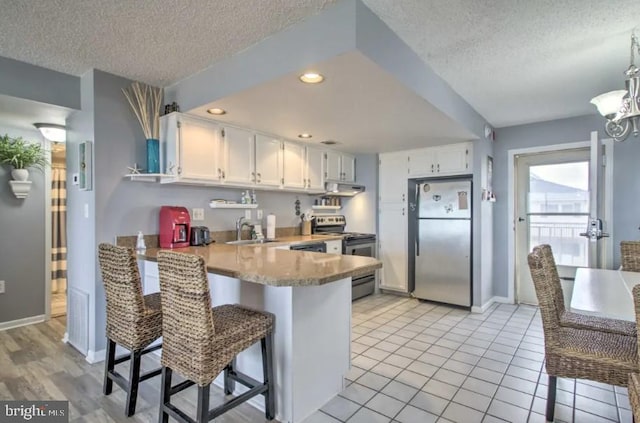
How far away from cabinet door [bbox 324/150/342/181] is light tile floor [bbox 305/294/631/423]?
1934 mm

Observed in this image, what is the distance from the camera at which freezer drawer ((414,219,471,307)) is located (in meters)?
4.06

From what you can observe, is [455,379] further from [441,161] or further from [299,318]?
[441,161]

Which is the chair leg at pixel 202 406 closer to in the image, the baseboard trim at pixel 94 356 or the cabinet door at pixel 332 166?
the baseboard trim at pixel 94 356

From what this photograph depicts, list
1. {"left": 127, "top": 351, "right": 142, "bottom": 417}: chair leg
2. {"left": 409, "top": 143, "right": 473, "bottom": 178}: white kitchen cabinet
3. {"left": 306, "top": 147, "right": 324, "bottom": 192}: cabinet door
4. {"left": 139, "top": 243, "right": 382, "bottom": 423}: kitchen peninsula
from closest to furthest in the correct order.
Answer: {"left": 139, "top": 243, "right": 382, "bottom": 423}: kitchen peninsula, {"left": 127, "top": 351, "right": 142, "bottom": 417}: chair leg, {"left": 409, "top": 143, "right": 473, "bottom": 178}: white kitchen cabinet, {"left": 306, "top": 147, "right": 324, "bottom": 192}: cabinet door

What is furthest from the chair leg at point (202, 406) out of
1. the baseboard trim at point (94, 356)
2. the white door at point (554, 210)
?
the white door at point (554, 210)

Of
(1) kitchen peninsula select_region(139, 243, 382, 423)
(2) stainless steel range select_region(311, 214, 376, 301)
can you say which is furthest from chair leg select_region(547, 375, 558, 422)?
(2) stainless steel range select_region(311, 214, 376, 301)

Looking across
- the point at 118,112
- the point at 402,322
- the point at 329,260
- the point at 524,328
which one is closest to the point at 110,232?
the point at 118,112

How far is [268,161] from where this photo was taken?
3.67 metres

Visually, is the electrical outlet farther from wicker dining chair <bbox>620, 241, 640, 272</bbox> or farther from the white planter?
wicker dining chair <bbox>620, 241, 640, 272</bbox>

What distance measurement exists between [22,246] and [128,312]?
2.66 meters

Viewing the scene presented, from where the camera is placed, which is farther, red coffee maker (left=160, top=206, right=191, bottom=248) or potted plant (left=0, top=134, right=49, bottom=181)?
potted plant (left=0, top=134, right=49, bottom=181)

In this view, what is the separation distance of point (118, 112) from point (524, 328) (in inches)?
175

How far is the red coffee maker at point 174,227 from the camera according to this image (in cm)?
293

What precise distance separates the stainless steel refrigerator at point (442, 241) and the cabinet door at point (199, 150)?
2701 millimetres
